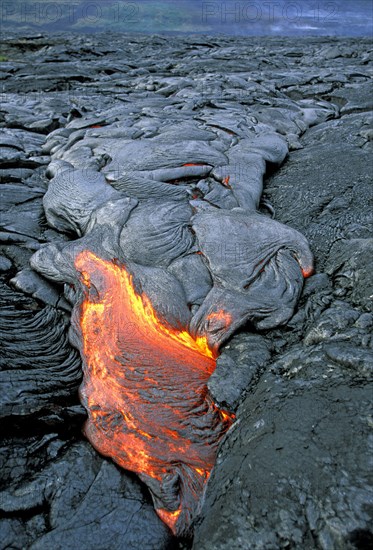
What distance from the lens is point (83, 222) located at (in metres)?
4.23

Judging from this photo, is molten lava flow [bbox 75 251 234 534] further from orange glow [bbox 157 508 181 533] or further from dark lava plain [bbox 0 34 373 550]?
dark lava plain [bbox 0 34 373 550]

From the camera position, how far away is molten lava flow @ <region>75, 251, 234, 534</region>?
7.86 ft

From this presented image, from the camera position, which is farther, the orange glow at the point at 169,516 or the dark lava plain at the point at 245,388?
the orange glow at the point at 169,516

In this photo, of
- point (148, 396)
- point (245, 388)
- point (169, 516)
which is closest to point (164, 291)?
point (148, 396)

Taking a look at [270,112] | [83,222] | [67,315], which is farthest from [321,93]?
[67,315]

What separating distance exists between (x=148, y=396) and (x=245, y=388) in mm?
693

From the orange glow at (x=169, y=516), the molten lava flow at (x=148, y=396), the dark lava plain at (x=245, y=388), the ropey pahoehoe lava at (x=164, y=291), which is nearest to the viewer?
the dark lava plain at (x=245, y=388)

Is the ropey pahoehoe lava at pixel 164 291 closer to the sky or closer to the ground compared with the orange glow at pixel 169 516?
closer to the sky

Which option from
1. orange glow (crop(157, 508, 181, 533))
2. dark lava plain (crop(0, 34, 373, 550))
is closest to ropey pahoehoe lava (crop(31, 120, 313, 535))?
orange glow (crop(157, 508, 181, 533))

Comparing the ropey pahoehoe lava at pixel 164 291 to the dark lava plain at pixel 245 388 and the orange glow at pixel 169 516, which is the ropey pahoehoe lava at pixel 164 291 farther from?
the dark lava plain at pixel 245 388

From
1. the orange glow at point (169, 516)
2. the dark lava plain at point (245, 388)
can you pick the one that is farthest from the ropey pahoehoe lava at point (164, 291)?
the dark lava plain at point (245, 388)

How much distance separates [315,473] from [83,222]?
3.28m

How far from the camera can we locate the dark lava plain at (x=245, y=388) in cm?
184

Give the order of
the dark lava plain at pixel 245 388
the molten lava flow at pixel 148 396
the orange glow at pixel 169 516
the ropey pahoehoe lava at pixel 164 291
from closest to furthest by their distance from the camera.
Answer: the dark lava plain at pixel 245 388 < the orange glow at pixel 169 516 < the molten lava flow at pixel 148 396 < the ropey pahoehoe lava at pixel 164 291
